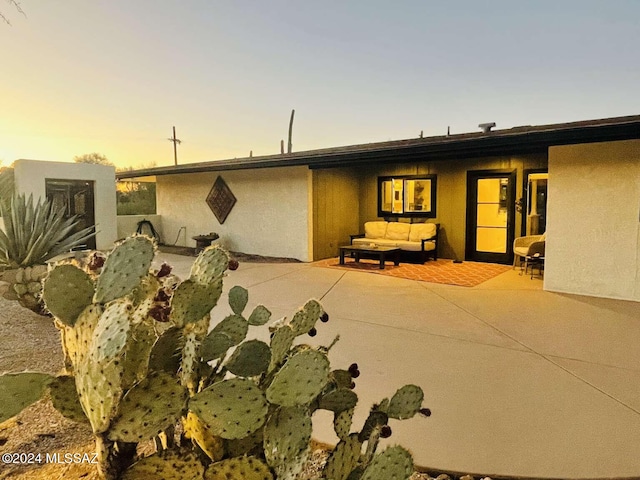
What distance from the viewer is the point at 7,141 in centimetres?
1130

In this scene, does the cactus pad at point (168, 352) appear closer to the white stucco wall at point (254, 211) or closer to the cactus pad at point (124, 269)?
the cactus pad at point (124, 269)

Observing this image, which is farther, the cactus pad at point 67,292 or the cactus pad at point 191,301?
the cactus pad at point 191,301

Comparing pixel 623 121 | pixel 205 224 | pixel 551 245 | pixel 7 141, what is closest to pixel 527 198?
pixel 551 245

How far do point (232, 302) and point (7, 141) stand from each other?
1322 cm

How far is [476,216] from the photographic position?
9984 millimetres

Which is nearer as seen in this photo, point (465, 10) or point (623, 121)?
point (623, 121)

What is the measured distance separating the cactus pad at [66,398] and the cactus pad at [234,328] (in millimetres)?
469

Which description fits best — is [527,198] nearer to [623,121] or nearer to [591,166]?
[591,166]

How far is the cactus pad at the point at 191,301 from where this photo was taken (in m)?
1.26

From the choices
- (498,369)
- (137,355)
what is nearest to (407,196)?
(498,369)

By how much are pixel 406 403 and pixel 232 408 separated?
679mm

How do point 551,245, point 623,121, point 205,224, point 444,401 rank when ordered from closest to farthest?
point 444,401, point 623,121, point 551,245, point 205,224

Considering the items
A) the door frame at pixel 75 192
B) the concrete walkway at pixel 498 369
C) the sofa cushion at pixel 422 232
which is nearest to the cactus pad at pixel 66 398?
the concrete walkway at pixel 498 369

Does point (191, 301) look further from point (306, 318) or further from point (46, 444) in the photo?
point (46, 444)
